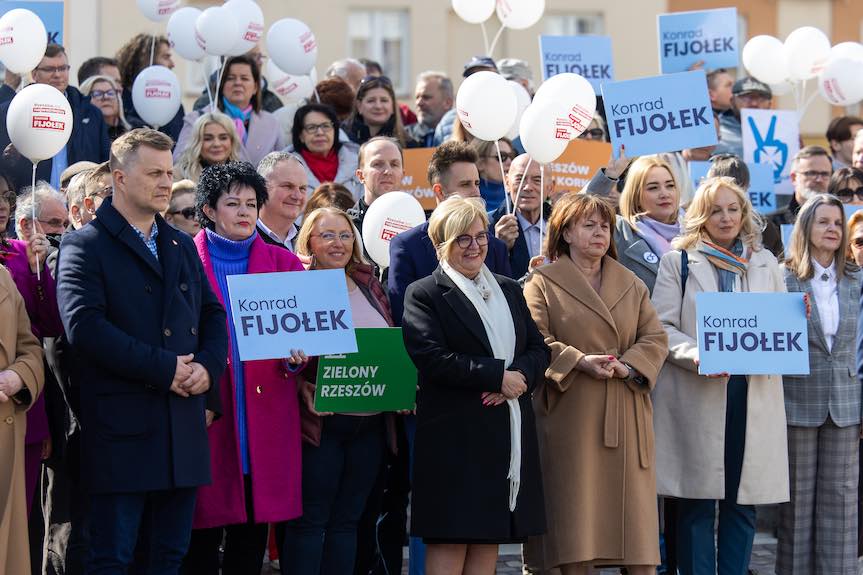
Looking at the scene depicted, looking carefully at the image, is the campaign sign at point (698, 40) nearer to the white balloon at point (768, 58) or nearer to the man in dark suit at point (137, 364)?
the white balloon at point (768, 58)

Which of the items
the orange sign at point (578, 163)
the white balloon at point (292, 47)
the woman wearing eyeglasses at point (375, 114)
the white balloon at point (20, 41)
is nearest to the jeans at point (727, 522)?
the orange sign at point (578, 163)

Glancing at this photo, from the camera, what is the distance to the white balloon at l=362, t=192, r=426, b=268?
8055mm

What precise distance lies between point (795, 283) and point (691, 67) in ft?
15.1

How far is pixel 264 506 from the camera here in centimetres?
671

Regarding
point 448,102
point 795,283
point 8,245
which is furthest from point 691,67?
point 8,245

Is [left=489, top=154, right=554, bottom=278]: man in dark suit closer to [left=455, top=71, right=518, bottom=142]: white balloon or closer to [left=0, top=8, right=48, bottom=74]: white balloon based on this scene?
[left=455, top=71, right=518, bottom=142]: white balloon

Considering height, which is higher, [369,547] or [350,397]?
[350,397]

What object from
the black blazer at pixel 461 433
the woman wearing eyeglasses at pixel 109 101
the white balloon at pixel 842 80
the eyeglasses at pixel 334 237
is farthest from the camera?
the white balloon at pixel 842 80

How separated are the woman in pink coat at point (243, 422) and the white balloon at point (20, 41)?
8.53ft

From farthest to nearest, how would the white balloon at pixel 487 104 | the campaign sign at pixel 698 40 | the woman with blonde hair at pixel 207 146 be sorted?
the campaign sign at pixel 698 40 < the woman with blonde hair at pixel 207 146 < the white balloon at pixel 487 104

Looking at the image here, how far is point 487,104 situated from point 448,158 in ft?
1.82

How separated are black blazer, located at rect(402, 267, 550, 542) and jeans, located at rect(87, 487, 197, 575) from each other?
1147 millimetres

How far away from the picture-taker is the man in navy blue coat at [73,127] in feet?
31.3

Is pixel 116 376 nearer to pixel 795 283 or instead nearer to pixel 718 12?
pixel 795 283
